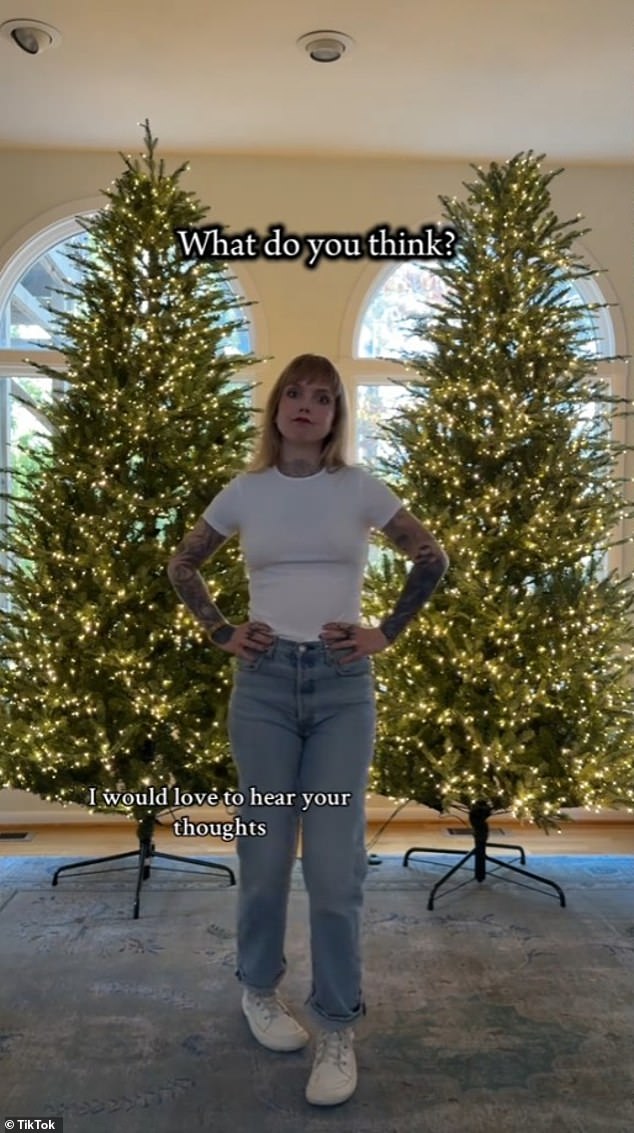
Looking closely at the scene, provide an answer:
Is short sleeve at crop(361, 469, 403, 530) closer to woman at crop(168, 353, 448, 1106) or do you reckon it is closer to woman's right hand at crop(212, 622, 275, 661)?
woman at crop(168, 353, 448, 1106)

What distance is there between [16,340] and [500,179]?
88.1 inches

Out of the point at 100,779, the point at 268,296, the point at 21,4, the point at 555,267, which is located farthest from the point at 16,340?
the point at 555,267

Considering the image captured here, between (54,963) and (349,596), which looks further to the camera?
(54,963)

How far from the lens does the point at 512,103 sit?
331 centimetres

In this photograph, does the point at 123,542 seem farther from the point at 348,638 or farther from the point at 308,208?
the point at 308,208

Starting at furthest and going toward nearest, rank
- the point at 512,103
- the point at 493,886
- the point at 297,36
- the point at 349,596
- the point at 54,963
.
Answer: the point at 512,103, the point at 493,886, the point at 297,36, the point at 54,963, the point at 349,596

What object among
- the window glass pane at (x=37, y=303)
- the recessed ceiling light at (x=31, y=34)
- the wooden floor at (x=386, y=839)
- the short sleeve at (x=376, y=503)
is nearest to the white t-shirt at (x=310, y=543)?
the short sleeve at (x=376, y=503)

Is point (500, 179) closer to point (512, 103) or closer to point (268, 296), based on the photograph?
point (512, 103)

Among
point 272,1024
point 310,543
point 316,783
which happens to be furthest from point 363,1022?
point 310,543

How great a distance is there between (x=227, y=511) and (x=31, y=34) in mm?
1916

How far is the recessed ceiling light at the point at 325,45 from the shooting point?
2834 mm

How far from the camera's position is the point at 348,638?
179 cm

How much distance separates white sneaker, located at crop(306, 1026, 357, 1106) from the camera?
1776 mm

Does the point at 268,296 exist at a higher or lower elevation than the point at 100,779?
higher
